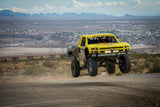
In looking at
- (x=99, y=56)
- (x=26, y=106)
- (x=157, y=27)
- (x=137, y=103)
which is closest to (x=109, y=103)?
(x=137, y=103)

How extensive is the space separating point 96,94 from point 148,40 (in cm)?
12202

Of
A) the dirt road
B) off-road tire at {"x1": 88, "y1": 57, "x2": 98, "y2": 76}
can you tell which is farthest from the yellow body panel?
the dirt road

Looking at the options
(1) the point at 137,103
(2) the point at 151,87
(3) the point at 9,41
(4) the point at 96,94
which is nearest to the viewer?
(1) the point at 137,103

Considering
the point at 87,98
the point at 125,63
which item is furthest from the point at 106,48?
the point at 87,98

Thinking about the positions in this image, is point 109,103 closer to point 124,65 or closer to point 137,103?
point 137,103

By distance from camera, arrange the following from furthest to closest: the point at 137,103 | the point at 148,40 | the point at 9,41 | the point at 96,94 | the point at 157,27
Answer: the point at 157,27 < the point at 9,41 < the point at 148,40 < the point at 96,94 < the point at 137,103

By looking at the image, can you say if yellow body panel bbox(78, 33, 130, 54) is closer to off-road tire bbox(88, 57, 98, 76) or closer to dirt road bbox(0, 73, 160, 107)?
off-road tire bbox(88, 57, 98, 76)

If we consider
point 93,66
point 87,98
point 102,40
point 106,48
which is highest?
point 102,40

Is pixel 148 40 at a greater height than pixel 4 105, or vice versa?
pixel 4 105

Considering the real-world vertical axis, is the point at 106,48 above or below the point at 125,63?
above

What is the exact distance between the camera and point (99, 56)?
1588 centimetres

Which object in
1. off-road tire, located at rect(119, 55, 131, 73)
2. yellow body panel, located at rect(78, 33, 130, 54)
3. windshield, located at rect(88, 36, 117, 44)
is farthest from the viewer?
windshield, located at rect(88, 36, 117, 44)

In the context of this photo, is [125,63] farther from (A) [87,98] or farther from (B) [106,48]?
(A) [87,98]

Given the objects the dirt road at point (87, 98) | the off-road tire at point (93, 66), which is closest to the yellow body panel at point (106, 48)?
the off-road tire at point (93, 66)
